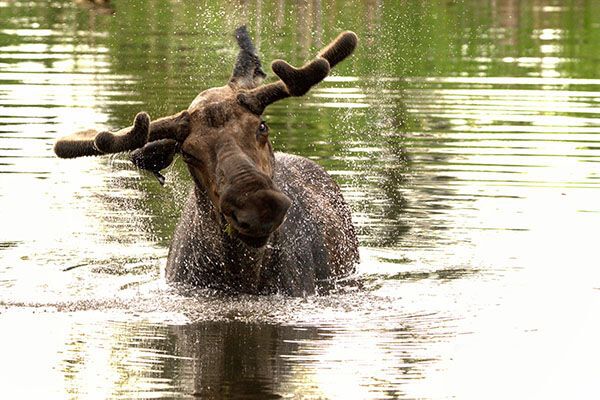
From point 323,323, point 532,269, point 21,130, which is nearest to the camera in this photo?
point 323,323

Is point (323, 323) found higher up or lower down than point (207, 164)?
lower down

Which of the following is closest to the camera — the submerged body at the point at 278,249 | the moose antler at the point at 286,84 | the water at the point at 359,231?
the water at the point at 359,231

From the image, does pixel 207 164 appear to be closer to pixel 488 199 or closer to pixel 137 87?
pixel 488 199

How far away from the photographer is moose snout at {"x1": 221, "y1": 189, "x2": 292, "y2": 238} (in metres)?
10.6

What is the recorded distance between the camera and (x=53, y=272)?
13.7 metres

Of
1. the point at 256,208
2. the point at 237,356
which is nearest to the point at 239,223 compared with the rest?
the point at 256,208

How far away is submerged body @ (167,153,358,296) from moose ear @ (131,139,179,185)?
0.30 m

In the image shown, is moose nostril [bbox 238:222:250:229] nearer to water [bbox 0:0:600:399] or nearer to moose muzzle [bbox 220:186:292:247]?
moose muzzle [bbox 220:186:292:247]

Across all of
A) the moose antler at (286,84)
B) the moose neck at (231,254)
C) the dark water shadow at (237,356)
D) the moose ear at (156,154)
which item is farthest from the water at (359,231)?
the moose antler at (286,84)

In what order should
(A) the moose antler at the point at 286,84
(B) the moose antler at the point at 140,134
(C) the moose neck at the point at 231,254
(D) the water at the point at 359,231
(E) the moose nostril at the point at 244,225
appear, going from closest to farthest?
1. (D) the water at the point at 359,231
2. (E) the moose nostril at the point at 244,225
3. (B) the moose antler at the point at 140,134
4. (A) the moose antler at the point at 286,84
5. (C) the moose neck at the point at 231,254

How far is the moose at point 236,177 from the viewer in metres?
10.8

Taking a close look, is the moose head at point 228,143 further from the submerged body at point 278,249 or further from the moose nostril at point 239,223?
the submerged body at point 278,249

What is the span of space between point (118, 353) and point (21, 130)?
10641 mm

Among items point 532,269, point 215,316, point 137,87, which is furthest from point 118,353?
point 137,87
